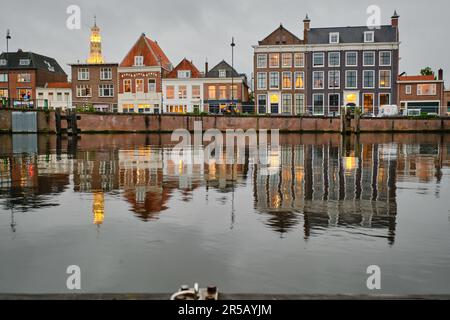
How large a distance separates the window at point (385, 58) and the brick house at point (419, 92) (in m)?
3.67

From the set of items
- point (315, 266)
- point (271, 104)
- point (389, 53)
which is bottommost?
point (315, 266)

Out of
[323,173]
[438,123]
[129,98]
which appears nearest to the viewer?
[323,173]

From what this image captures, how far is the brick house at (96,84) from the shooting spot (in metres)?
80.9

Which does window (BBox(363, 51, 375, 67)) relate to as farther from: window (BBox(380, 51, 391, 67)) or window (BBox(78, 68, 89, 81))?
window (BBox(78, 68, 89, 81))

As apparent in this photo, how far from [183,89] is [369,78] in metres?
28.3

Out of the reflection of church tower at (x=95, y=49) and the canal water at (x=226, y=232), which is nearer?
the canal water at (x=226, y=232)

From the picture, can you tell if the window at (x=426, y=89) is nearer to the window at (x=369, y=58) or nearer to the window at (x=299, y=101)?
the window at (x=369, y=58)

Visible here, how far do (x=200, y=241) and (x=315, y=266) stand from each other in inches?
88.6

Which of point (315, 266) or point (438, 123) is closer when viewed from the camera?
point (315, 266)

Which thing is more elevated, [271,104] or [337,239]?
[271,104]

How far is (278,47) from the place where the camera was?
244 ft

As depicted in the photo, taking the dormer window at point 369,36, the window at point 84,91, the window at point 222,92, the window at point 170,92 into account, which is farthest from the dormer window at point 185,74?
the dormer window at point 369,36

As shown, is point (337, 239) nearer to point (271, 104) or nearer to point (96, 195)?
point (96, 195)
